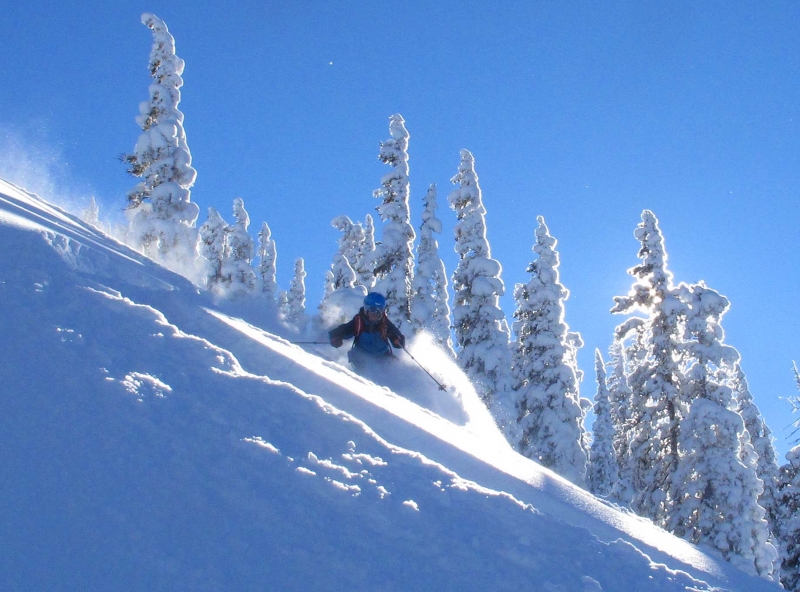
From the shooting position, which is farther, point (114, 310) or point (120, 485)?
point (114, 310)

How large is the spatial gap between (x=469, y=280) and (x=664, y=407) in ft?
29.7

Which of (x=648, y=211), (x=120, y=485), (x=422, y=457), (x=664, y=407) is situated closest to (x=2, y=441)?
(x=120, y=485)

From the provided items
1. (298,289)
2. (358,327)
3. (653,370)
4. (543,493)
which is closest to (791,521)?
(653,370)

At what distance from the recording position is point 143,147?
76.5 ft

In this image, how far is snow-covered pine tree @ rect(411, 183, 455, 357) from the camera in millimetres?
25406

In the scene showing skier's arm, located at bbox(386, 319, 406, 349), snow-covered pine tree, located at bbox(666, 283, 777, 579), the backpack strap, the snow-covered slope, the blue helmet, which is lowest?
the snow-covered slope

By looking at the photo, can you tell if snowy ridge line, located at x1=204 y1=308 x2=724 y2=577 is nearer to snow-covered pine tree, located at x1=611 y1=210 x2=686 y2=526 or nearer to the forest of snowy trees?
the forest of snowy trees

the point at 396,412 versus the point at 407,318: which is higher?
the point at 407,318

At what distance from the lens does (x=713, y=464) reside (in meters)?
18.4

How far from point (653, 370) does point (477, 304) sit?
7273 mm

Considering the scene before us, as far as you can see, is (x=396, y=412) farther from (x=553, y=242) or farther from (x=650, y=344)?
(x=553, y=242)

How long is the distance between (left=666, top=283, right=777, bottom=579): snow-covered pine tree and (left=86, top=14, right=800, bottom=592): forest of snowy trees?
0.04m

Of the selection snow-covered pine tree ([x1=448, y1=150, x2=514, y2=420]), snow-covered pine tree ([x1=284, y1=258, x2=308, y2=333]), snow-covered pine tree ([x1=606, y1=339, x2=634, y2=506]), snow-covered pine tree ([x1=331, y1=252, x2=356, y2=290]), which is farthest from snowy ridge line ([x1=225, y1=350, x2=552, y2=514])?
snow-covered pine tree ([x1=284, y1=258, x2=308, y2=333])

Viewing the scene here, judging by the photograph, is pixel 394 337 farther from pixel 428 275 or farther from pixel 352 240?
pixel 352 240
